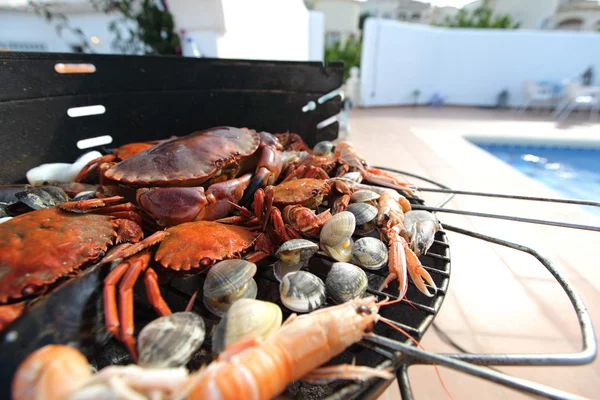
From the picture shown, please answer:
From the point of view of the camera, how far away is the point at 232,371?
65 centimetres

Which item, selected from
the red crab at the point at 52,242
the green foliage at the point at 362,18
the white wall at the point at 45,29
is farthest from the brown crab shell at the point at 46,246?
the green foliage at the point at 362,18

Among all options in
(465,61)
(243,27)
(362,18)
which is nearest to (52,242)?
(243,27)

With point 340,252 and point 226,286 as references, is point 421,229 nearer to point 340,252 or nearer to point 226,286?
point 340,252

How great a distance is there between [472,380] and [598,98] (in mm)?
12732

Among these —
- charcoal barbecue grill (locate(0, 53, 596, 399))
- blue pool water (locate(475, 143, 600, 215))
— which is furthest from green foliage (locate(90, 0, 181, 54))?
blue pool water (locate(475, 143, 600, 215))

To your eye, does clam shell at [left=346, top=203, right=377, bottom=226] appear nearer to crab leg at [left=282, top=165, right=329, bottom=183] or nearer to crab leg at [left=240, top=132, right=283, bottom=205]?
crab leg at [left=282, top=165, right=329, bottom=183]

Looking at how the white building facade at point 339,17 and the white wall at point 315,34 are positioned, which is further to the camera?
the white building facade at point 339,17

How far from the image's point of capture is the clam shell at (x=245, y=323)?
0.83m

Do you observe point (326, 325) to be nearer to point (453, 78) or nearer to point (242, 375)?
point (242, 375)

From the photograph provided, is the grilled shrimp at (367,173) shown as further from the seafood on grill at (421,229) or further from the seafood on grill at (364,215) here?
the seafood on grill at (364,215)

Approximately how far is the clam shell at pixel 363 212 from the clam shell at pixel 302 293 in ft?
1.51

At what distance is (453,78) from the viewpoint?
11430 millimetres

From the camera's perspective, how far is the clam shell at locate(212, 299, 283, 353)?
83cm

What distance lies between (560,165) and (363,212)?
800cm
